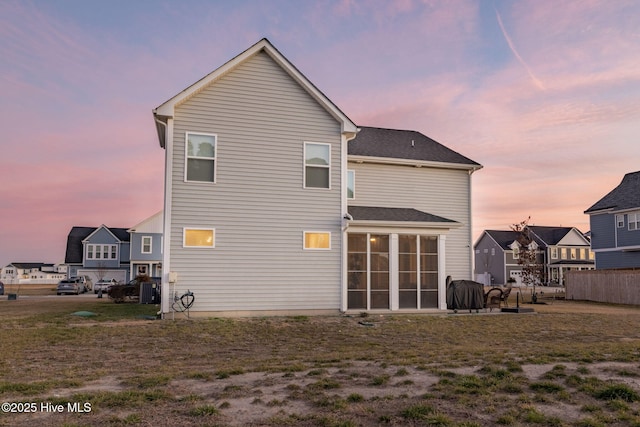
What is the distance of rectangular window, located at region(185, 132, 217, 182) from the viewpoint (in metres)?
15.8

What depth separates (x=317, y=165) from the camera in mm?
17031

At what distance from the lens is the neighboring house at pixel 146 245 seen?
5019cm

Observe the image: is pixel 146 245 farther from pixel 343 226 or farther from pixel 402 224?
pixel 402 224

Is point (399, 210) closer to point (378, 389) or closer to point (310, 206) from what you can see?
point (310, 206)

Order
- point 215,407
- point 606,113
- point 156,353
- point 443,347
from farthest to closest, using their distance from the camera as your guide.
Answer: point 606,113 → point 443,347 → point 156,353 → point 215,407

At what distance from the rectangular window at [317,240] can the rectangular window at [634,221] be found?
27.2 metres

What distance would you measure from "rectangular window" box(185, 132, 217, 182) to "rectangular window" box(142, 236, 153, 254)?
37.7 meters

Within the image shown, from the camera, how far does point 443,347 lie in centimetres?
1023

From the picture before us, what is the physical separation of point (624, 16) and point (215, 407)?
17.8 m

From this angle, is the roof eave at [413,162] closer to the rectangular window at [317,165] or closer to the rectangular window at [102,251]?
the rectangular window at [317,165]

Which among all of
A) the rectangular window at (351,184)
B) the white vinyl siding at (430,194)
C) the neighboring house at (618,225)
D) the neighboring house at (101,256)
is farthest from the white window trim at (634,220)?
the neighboring house at (101,256)

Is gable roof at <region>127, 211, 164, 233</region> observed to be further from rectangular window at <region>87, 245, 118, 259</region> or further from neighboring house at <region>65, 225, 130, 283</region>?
rectangular window at <region>87, 245, 118, 259</region>

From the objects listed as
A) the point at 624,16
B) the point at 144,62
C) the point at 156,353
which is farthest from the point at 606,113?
the point at 156,353

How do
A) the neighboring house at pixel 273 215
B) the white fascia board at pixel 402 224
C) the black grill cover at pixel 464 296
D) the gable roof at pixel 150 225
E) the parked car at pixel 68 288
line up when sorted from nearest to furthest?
1. the neighboring house at pixel 273 215
2. the white fascia board at pixel 402 224
3. the black grill cover at pixel 464 296
4. the parked car at pixel 68 288
5. the gable roof at pixel 150 225
